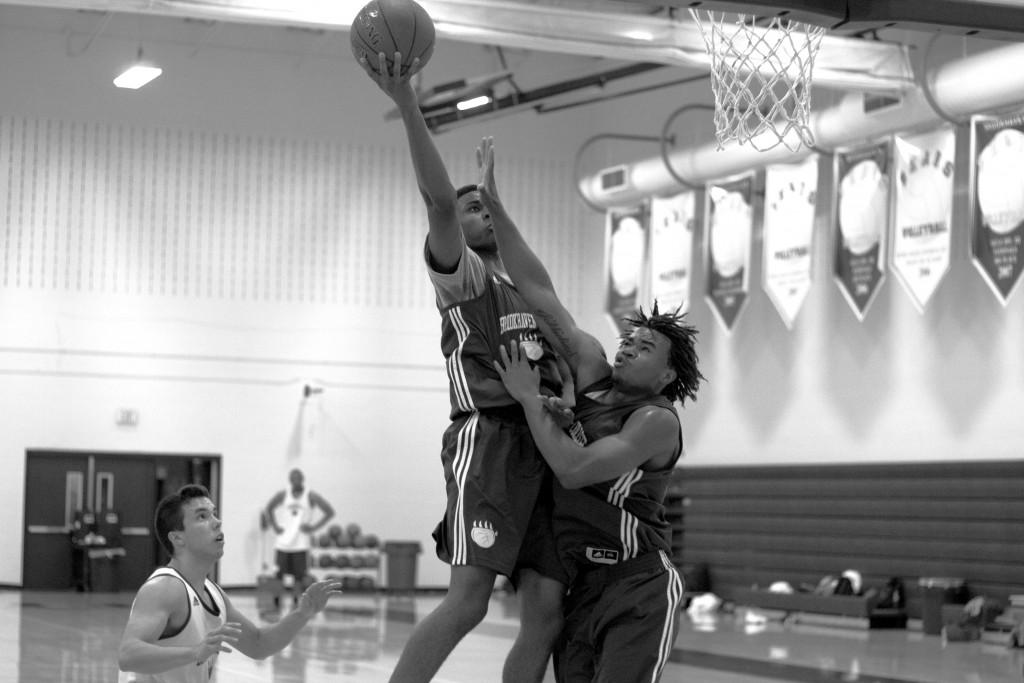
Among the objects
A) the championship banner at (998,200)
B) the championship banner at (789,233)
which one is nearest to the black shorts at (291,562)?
the championship banner at (789,233)

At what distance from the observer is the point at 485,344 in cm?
514

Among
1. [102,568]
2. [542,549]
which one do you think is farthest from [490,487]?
[102,568]

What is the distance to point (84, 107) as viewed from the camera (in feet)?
70.1

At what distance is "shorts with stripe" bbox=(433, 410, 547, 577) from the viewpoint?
4898 millimetres

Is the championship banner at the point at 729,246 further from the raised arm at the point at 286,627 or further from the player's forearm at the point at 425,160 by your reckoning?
the player's forearm at the point at 425,160

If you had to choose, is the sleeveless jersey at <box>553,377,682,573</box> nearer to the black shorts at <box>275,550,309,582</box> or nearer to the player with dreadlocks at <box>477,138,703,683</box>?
→ the player with dreadlocks at <box>477,138,703,683</box>

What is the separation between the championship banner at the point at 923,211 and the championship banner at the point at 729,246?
293cm

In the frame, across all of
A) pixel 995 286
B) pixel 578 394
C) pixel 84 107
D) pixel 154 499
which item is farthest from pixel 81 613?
pixel 578 394

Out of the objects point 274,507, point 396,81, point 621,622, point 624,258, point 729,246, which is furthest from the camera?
point 624,258

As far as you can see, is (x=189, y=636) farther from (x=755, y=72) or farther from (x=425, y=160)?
(x=755, y=72)

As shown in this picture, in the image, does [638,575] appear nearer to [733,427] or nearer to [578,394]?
[578,394]

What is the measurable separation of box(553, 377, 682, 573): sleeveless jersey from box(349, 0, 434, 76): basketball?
1.42 meters

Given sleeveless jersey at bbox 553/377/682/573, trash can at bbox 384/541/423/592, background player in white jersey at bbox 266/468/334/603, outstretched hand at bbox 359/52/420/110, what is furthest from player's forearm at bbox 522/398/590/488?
trash can at bbox 384/541/423/592

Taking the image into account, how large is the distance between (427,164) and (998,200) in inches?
424
